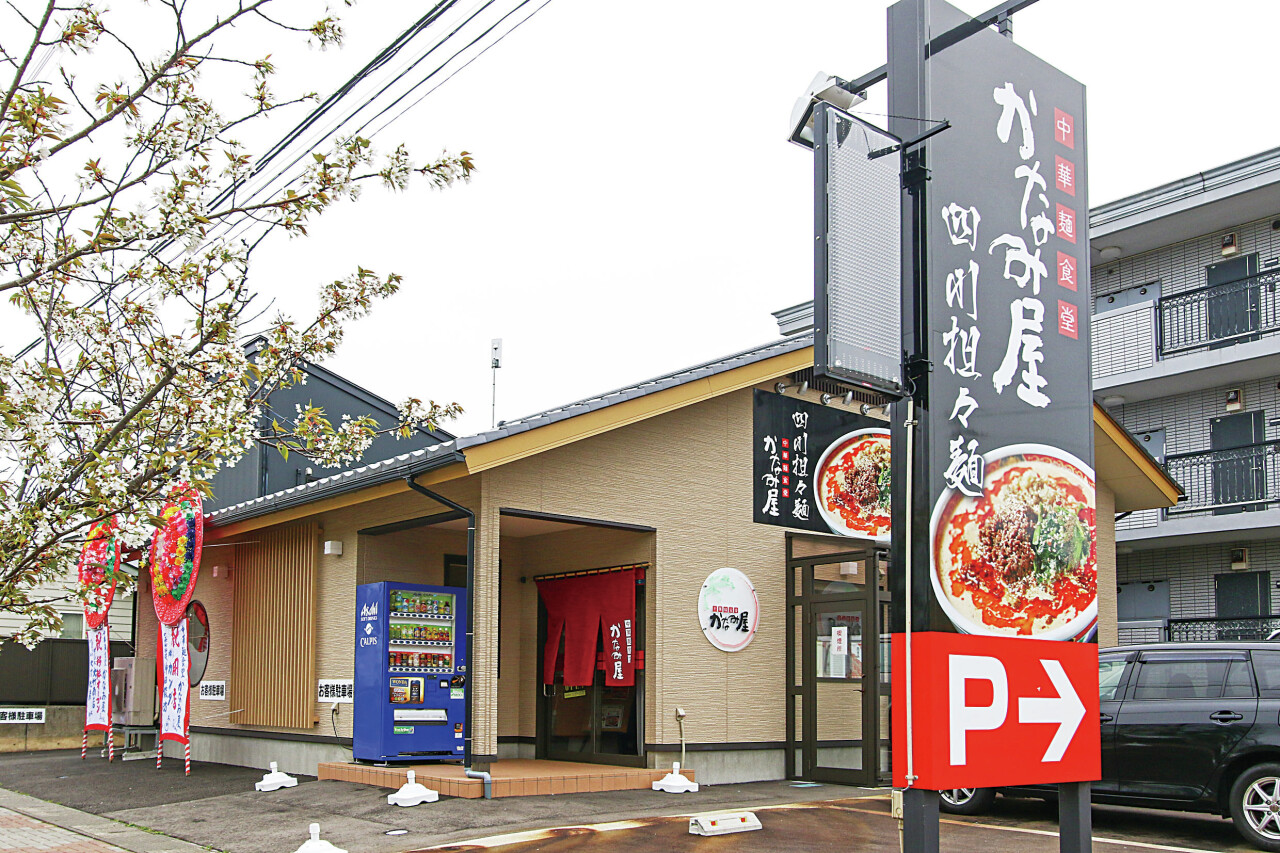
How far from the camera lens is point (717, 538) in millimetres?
13320

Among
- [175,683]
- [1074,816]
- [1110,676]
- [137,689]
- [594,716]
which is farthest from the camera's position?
[137,689]

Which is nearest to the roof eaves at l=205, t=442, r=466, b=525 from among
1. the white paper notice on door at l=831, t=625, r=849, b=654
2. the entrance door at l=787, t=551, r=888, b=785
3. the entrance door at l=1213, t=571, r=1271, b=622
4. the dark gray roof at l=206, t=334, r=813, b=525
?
the dark gray roof at l=206, t=334, r=813, b=525

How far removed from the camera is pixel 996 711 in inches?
221

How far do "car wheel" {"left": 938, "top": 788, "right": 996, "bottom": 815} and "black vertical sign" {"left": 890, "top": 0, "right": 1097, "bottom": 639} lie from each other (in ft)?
15.6

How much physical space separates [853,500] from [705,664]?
3010mm

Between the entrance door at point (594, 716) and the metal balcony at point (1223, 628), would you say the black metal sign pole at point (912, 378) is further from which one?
the metal balcony at point (1223, 628)

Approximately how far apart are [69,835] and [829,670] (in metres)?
8.01

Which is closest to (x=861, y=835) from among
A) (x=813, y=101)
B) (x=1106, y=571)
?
(x=813, y=101)

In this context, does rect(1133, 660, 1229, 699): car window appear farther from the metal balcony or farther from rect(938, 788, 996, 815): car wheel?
the metal balcony

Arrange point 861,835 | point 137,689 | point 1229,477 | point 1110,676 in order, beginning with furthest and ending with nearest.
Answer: point 1229,477 < point 137,689 < point 1110,676 < point 861,835

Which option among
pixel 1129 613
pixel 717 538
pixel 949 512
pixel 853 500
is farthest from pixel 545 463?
pixel 1129 613

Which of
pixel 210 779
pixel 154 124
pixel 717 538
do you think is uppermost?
pixel 154 124

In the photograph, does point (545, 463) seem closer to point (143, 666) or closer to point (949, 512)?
point (949, 512)

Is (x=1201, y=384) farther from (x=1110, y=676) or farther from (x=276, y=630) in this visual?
(x=276, y=630)
